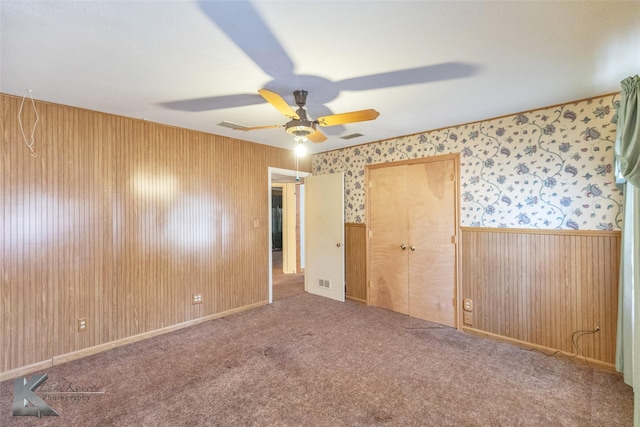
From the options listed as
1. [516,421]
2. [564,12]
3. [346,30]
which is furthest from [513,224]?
[346,30]

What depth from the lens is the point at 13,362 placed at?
249cm

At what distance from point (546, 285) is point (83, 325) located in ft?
15.6

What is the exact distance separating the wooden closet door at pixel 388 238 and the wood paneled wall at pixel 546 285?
0.84m

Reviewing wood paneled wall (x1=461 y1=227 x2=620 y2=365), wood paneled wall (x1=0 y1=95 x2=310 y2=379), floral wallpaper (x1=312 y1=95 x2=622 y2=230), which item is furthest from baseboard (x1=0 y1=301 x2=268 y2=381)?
floral wallpaper (x1=312 y1=95 x2=622 y2=230)

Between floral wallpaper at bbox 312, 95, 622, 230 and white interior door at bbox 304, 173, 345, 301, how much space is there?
1.58m

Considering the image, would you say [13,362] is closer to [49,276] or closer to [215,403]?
[49,276]

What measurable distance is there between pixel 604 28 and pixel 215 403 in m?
3.56

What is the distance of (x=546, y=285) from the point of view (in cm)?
290

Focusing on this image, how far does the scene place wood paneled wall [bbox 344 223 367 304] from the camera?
4.51 metres

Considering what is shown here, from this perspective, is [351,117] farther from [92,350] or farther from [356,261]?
[92,350]

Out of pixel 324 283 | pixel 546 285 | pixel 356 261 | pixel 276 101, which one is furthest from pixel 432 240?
pixel 276 101
